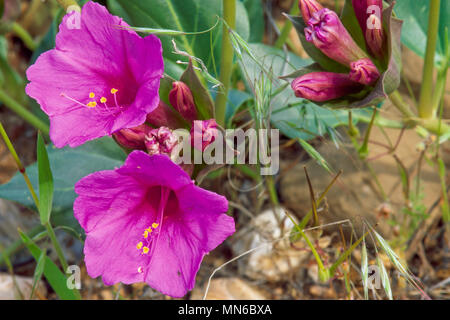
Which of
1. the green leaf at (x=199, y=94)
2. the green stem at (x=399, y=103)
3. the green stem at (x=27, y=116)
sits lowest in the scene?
the green stem at (x=27, y=116)

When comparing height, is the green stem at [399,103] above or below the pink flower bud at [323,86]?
below

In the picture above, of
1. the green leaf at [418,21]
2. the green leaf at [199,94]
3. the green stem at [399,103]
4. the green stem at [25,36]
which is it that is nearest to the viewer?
the green leaf at [199,94]

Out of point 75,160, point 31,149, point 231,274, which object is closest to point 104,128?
point 75,160

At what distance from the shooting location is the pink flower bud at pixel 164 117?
1.41 meters

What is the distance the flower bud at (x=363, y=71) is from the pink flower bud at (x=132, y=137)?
551 mm

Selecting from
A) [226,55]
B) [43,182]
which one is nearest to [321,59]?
[226,55]

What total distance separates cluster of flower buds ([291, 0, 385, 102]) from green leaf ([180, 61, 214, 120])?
0.24 meters

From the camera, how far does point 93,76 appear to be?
1425mm

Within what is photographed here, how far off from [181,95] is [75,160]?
25.1 inches

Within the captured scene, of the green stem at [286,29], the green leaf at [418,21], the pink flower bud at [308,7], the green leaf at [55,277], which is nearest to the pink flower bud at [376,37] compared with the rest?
the pink flower bud at [308,7]

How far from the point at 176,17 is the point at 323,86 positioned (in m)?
0.57

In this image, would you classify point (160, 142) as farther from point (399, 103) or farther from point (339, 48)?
point (399, 103)

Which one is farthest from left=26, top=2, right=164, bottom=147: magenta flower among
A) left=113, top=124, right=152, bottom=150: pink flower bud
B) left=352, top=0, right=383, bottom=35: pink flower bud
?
left=352, top=0, right=383, bottom=35: pink flower bud

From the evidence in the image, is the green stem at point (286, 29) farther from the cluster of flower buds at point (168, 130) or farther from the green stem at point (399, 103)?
the cluster of flower buds at point (168, 130)
